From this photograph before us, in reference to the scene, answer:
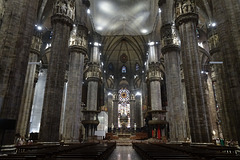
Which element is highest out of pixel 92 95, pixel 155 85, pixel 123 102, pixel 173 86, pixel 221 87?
pixel 123 102

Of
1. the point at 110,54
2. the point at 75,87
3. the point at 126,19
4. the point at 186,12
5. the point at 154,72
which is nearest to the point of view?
the point at 186,12

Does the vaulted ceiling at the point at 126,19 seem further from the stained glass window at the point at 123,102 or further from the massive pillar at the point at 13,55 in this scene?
the stained glass window at the point at 123,102

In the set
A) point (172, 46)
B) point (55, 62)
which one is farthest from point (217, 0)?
point (55, 62)

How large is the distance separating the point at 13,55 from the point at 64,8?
714cm

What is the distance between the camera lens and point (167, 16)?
17688mm

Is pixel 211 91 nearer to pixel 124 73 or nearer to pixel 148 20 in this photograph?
pixel 148 20

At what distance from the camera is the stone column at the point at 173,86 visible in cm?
1471

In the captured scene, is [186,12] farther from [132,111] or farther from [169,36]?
[132,111]

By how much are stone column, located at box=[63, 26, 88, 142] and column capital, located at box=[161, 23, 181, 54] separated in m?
7.68

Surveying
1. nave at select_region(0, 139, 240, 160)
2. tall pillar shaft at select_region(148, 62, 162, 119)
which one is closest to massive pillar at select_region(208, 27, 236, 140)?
nave at select_region(0, 139, 240, 160)

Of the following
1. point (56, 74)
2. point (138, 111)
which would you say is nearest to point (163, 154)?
point (56, 74)

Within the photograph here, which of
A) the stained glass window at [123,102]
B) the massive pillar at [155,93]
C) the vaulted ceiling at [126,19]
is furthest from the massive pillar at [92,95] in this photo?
the stained glass window at [123,102]

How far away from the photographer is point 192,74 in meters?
11.0

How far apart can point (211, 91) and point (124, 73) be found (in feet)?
73.5
